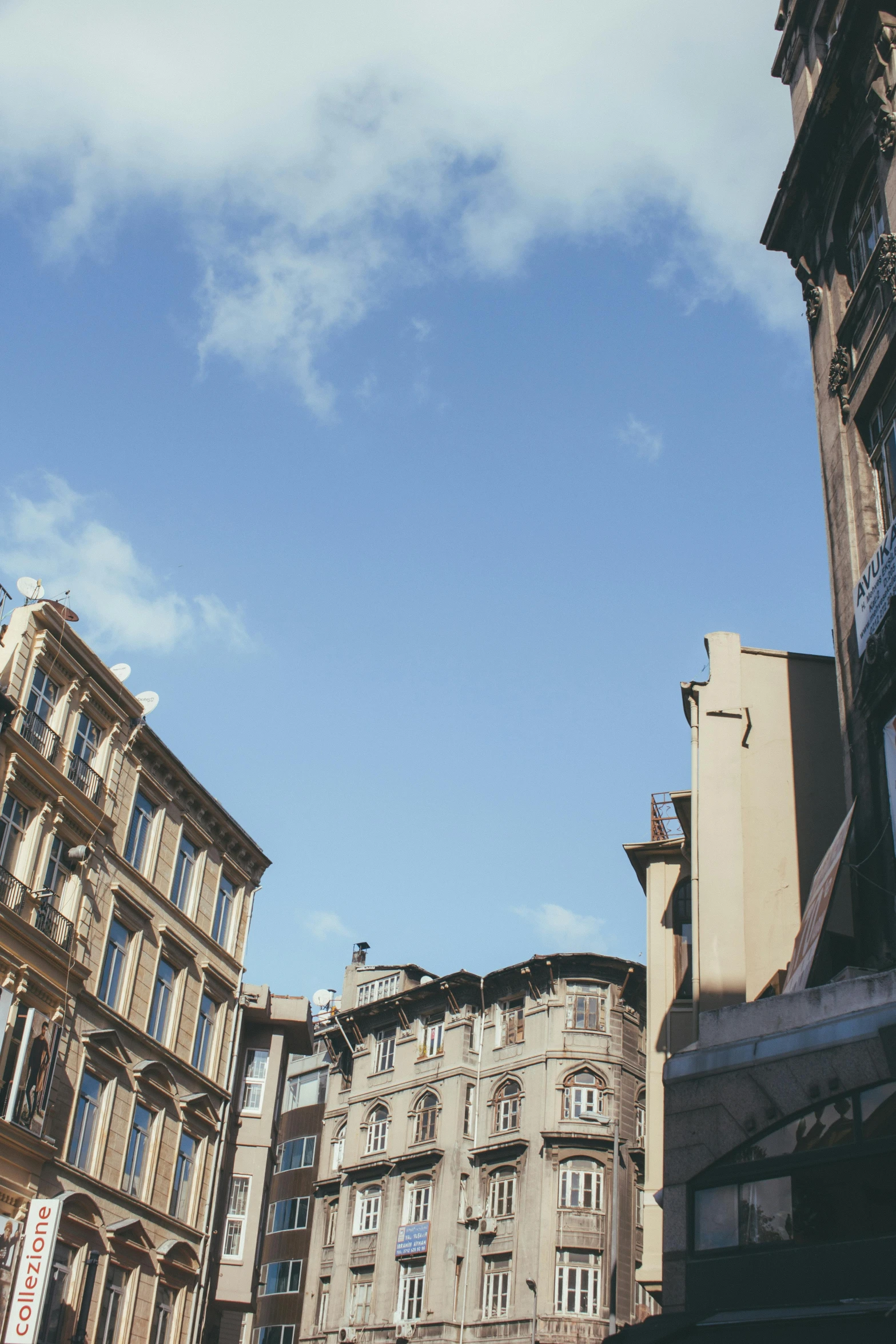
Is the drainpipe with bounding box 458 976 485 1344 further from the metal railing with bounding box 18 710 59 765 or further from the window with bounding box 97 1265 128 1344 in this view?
the metal railing with bounding box 18 710 59 765

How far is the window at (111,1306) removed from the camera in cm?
2545

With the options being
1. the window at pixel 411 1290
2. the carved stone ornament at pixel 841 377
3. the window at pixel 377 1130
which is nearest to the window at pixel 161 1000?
the carved stone ornament at pixel 841 377

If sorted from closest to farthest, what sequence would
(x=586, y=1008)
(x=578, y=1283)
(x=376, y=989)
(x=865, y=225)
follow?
1. (x=865, y=225)
2. (x=578, y=1283)
3. (x=586, y=1008)
4. (x=376, y=989)

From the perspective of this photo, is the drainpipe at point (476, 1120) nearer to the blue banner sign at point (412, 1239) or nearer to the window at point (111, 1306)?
the blue banner sign at point (412, 1239)

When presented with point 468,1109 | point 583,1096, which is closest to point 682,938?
point 583,1096

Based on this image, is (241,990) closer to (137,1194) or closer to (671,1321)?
(137,1194)

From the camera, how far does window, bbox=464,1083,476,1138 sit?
55125 mm

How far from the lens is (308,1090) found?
65.0 meters

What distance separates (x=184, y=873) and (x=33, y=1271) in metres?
11.5

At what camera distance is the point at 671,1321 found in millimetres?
14664

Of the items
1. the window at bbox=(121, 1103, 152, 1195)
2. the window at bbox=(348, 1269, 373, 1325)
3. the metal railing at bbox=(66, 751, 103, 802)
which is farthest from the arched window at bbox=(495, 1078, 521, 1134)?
the metal railing at bbox=(66, 751, 103, 802)

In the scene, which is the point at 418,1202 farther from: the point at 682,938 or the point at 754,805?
the point at 754,805

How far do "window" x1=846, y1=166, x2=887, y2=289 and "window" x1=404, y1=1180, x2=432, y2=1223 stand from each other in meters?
44.7

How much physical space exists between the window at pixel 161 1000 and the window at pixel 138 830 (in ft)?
8.72
